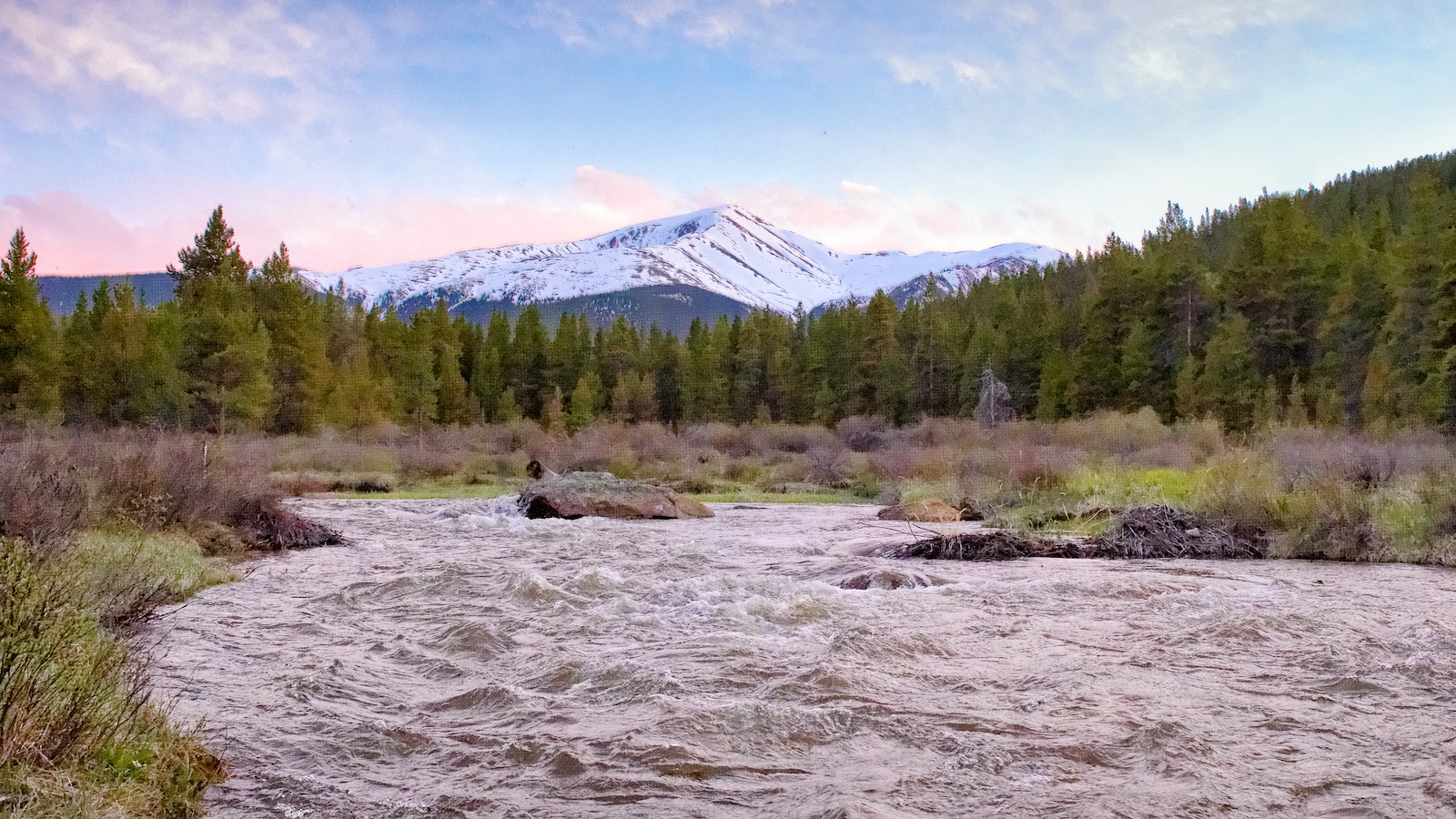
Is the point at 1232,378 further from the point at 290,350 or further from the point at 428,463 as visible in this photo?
the point at 290,350

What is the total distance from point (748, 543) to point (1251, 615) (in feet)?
27.2

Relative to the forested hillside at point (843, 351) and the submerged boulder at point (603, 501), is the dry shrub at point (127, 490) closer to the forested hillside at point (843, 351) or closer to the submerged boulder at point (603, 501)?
the submerged boulder at point (603, 501)


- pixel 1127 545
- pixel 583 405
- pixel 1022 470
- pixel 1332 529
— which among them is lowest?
pixel 1127 545

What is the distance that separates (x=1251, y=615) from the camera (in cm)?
959

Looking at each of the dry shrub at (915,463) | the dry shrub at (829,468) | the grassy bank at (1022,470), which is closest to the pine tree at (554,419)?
the grassy bank at (1022,470)

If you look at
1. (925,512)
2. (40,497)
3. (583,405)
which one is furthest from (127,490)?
(583,405)

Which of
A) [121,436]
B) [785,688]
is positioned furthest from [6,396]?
[785,688]

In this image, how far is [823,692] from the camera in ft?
23.9

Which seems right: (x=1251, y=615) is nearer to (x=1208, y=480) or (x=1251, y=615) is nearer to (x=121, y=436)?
(x=1208, y=480)

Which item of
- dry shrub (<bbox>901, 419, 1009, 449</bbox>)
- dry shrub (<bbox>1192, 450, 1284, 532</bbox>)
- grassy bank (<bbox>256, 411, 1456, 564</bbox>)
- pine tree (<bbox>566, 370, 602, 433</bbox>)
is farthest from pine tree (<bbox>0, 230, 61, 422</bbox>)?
dry shrub (<bbox>1192, 450, 1284, 532</bbox>)

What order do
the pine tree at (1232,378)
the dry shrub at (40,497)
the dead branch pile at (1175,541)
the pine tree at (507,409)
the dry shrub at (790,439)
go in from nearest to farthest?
the dry shrub at (40,497), the dead branch pile at (1175,541), the dry shrub at (790,439), the pine tree at (1232,378), the pine tree at (507,409)

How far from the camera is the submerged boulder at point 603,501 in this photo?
21.2m

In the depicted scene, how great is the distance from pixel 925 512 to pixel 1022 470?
2.50 m

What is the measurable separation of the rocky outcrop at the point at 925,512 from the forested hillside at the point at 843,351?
20225 millimetres
